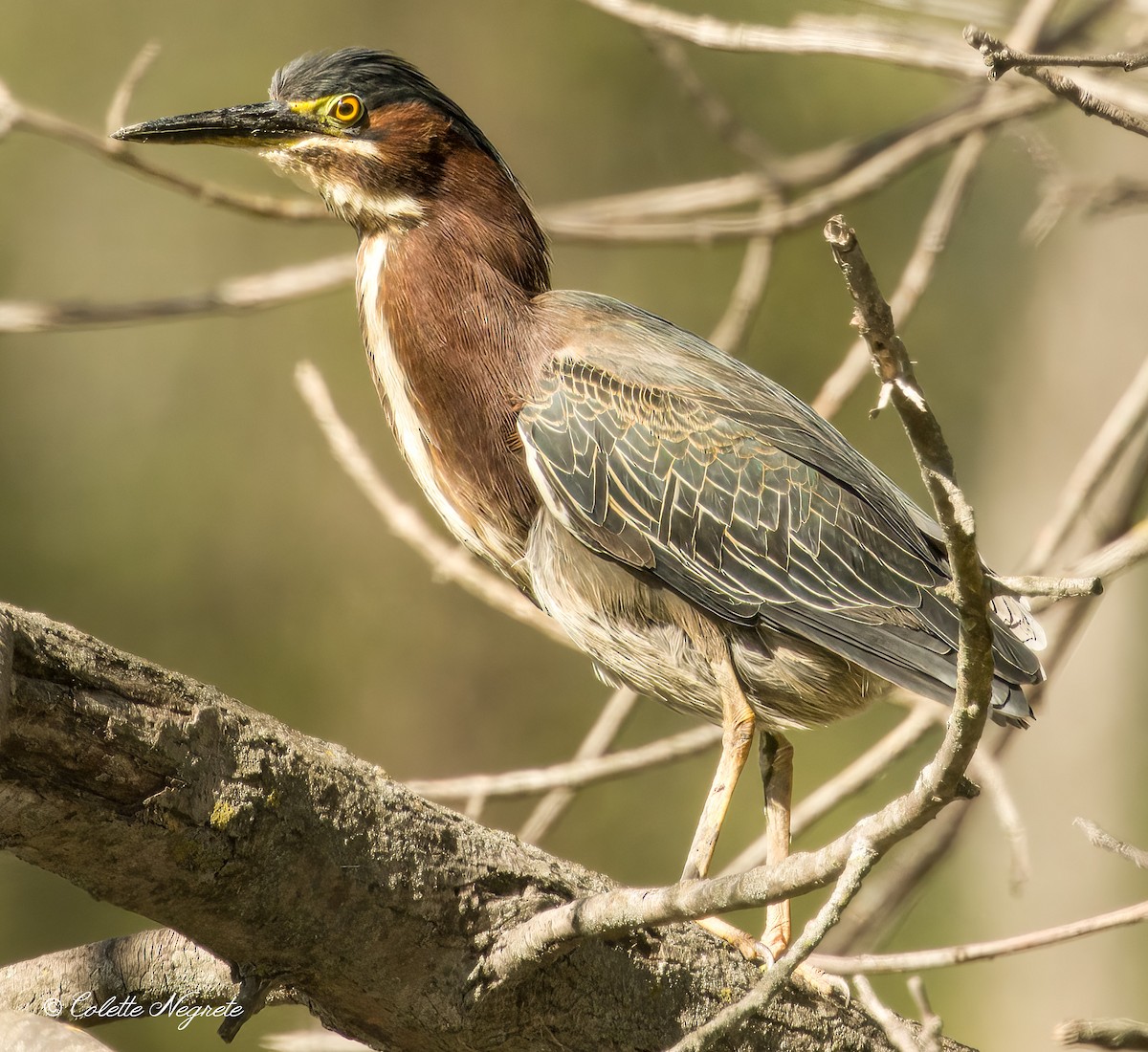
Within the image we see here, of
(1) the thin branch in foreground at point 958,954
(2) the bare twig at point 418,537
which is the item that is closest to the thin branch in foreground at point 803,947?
(1) the thin branch in foreground at point 958,954

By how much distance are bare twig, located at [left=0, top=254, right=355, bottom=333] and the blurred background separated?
4.43 metres

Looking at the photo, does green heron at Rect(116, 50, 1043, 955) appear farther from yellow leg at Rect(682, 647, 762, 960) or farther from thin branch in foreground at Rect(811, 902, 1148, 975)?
thin branch in foreground at Rect(811, 902, 1148, 975)

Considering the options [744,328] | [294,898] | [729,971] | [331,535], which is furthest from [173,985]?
[331,535]

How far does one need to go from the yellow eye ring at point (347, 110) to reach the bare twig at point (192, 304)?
1.63 ft

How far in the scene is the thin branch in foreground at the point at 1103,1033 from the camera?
166cm

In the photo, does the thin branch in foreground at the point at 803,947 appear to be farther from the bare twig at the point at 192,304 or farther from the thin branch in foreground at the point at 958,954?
the bare twig at the point at 192,304

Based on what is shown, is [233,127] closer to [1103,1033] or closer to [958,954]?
[958,954]

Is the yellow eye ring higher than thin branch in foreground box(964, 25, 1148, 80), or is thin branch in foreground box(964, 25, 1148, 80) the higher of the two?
the yellow eye ring

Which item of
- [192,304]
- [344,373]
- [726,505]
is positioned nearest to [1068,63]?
[726,505]

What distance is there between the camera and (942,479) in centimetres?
142

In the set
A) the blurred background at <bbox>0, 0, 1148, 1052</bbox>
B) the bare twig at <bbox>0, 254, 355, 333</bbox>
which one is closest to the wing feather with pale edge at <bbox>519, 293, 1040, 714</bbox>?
the bare twig at <bbox>0, 254, 355, 333</bbox>

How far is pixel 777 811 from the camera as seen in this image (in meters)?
3.10

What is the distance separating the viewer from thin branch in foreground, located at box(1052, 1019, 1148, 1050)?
1.66 meters

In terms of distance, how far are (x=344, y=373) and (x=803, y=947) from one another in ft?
25.1
